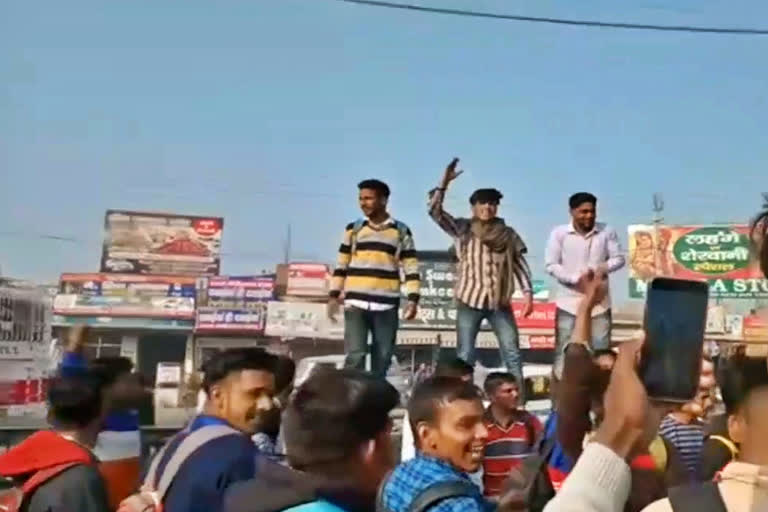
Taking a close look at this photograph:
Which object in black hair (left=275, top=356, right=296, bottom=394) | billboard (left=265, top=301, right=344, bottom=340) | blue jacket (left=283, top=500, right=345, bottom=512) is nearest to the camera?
blue jacket (left=283, top=500, right=345, bottom=512)

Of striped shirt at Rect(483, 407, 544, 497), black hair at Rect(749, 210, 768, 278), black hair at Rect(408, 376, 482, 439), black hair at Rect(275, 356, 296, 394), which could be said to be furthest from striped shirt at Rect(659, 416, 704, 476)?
black hair at Rect(749, 210, 768, 278)

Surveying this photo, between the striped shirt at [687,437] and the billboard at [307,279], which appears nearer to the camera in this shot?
the striped shirt at [687,437]

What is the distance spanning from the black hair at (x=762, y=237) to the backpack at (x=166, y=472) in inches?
85.8

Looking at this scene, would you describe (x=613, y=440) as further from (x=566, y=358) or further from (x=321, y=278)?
(x=321, y=278)

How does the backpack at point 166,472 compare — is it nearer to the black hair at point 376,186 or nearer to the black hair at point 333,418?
the black hair at point 333,418

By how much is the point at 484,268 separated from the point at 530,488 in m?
5.24

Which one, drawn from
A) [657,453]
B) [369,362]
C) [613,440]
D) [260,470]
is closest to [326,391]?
[260,470]

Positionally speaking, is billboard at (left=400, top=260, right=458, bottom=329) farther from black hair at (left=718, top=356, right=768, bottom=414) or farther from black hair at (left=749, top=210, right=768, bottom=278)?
black hair at (left=749, top=210, right=768, bottom=278)

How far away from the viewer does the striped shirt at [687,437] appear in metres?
5.08

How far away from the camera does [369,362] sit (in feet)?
25.1

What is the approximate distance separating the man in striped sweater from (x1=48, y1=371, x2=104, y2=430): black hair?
3.06 metres

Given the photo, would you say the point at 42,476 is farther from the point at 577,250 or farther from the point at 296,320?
the point at 296,320

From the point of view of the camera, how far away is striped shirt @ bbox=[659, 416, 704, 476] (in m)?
5.08

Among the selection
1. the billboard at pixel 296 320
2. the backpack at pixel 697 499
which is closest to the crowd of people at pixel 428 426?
the backpack at pixel 697 499
